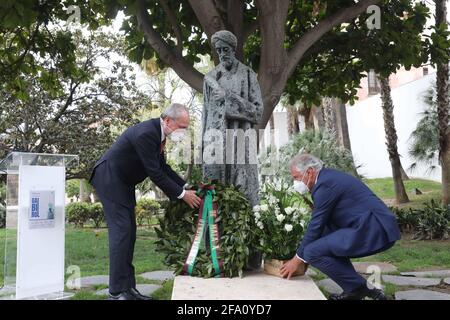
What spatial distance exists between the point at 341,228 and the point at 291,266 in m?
0.53

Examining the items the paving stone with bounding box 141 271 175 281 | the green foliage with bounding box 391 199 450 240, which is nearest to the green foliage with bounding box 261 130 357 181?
the green foliage with bounding box 391 199 450 240

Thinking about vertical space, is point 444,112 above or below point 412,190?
above

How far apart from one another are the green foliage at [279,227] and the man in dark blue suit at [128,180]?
24.8 inches

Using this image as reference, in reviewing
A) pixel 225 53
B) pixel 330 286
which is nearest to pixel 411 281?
pixel 330 286

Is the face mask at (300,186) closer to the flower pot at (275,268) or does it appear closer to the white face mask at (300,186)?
the white face mask at (300,186)

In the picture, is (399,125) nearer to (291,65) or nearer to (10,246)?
(291,65)

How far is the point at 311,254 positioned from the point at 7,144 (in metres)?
10.0

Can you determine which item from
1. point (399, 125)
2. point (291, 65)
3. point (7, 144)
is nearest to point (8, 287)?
point (291, 65)

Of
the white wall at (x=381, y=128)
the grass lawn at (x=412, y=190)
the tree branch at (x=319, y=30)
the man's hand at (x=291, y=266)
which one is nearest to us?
the man's hand at (x=291, y=266)

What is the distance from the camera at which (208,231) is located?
13.7 feet

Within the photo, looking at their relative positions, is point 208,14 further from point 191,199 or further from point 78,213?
point 78,213

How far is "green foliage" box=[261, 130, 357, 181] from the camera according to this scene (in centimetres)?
1579

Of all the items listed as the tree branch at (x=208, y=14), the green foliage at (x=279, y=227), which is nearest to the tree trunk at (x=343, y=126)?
the tree branch at (x=208, y=14)

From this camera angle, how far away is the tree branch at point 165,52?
24.3 feet
